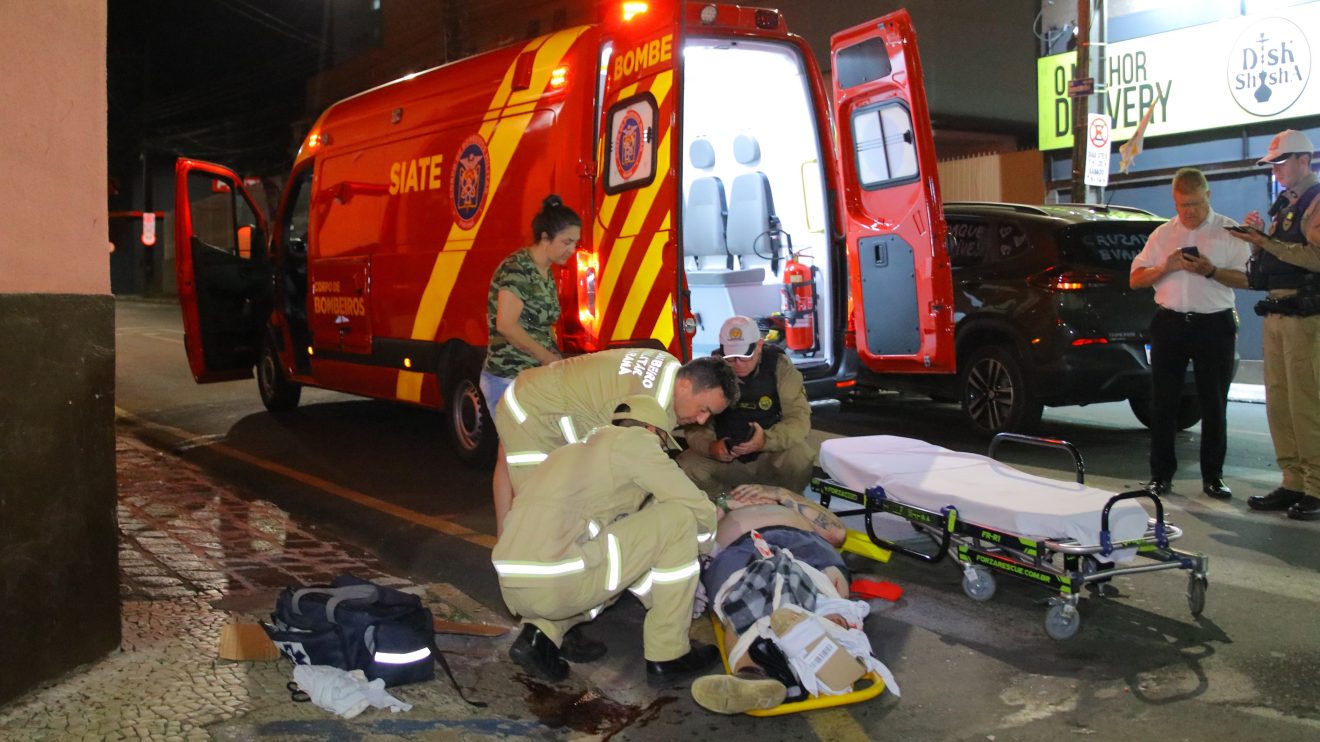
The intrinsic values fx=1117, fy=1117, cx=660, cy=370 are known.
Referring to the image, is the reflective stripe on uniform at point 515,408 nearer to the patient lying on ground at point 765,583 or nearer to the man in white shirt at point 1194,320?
the patient lying on ground at point 765,583

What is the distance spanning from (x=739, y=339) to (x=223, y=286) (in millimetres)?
5987

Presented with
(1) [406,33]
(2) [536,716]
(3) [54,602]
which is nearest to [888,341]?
(2) [536,716]

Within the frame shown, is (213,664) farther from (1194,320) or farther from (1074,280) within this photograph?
(1074,280)

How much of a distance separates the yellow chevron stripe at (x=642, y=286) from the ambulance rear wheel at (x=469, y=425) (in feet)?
Result: 4.17

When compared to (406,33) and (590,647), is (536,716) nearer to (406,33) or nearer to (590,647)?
(590,647)

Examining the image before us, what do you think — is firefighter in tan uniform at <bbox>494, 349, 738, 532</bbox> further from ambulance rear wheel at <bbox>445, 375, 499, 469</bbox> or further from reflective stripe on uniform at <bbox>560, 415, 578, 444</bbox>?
ambulance rear wheel at <bbox>445, 375, 499, 469</bbox>

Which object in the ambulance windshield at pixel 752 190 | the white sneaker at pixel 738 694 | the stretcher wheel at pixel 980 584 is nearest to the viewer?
the white sneaker at pixel 738 694

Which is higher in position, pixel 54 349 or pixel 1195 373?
pixel 54 349

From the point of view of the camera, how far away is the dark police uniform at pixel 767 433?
5.31 metres

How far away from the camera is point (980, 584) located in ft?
14.5

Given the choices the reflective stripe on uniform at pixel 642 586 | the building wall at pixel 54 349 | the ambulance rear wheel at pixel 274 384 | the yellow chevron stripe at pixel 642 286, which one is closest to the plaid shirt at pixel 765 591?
the reflective stripe on uniform at pixel 642 586

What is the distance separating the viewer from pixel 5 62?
127 inches

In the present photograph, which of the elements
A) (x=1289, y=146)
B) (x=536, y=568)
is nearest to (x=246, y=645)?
(x=536, y=568)

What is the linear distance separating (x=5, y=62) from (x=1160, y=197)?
45.1 feet
